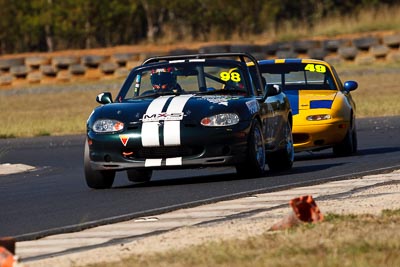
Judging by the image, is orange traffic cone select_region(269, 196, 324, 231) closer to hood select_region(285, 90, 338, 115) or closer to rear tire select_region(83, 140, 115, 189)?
rear tire select_region(83, 140, 115, 189)

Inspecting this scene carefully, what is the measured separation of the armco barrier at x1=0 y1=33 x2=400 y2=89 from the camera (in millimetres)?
38312

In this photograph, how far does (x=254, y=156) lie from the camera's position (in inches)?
519

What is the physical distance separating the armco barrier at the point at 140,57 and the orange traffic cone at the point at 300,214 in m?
29.1

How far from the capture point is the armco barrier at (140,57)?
38312mm

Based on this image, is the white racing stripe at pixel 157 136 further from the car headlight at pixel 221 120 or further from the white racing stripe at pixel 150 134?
the car headlight at pixel 221 120

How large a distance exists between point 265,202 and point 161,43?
33268mm

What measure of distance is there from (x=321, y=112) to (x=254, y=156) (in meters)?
3.78

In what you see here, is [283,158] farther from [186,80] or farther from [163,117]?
[163,117]

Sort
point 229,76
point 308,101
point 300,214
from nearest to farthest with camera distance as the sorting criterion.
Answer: point 300,214, point 229,76, point 308,101

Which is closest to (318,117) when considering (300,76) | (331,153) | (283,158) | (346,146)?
(346,146)

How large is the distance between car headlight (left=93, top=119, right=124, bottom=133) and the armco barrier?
82.1 ft

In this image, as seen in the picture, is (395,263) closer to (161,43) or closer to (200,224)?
(200,224)

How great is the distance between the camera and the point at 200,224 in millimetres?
9547

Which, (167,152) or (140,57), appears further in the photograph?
(140,57)
